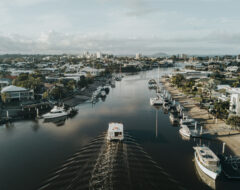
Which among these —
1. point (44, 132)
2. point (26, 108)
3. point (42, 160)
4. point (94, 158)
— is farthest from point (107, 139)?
point (26, 108)

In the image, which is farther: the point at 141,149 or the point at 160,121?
the point at 160,121

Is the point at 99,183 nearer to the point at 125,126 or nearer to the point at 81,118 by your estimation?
the point at 125,126

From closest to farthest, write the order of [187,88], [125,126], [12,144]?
[12,144] < [125,126] < [187,88]

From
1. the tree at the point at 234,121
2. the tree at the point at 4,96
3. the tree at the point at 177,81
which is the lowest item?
the tree at the point at 234,121

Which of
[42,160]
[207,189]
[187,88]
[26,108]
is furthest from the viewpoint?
[187,88]

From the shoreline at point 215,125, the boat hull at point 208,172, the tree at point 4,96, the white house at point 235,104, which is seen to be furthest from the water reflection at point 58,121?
the white house at point 235,104

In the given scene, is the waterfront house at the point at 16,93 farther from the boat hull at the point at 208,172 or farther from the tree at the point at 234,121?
the tree at the point at 234,121

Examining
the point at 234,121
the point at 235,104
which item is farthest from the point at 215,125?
the point at 235,104

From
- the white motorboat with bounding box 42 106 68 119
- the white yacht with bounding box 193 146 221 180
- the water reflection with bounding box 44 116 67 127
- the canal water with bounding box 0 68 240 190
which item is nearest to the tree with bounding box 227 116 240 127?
the canal water with bounding box 0 68 240 190
